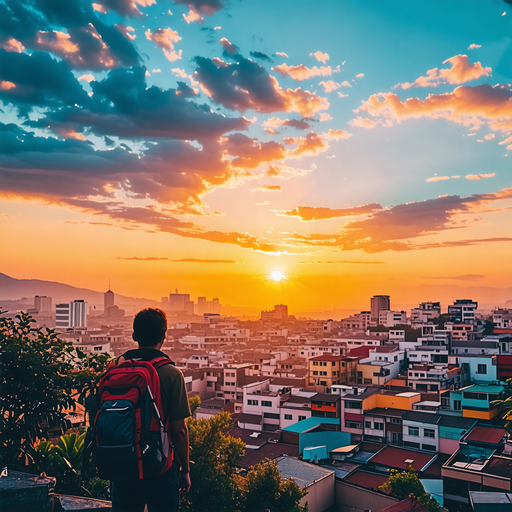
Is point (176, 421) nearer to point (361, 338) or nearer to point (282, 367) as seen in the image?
point (282, 367)

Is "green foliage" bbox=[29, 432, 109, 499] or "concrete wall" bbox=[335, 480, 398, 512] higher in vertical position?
"green foliage" bbox=[29, 432, 109, 499]

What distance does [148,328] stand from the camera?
4.43ft

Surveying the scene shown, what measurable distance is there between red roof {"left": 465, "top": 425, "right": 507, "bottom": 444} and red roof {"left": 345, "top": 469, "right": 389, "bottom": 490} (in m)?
2.90

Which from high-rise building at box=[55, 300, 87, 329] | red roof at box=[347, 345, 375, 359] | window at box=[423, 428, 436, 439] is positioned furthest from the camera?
high-rise building at box=[55, 300, 87, 329]

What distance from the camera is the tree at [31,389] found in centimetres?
300

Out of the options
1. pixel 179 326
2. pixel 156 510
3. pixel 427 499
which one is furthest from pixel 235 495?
pixel 179 326

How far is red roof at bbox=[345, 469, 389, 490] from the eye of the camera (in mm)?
9281

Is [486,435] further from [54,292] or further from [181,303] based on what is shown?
[181,303]

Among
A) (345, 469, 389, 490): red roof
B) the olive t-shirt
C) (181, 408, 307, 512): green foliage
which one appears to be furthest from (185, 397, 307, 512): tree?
(345, 469, 389, 490): red roof

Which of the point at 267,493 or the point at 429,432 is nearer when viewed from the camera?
the point at 267,493

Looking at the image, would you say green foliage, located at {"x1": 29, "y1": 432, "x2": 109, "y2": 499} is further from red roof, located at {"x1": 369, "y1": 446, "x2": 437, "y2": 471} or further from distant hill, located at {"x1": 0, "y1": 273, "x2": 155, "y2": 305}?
distant hill, located at {"x1": 0, "y1": 273, "x2": 155, "y2": 305}

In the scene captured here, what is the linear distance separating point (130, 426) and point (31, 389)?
94.9 inches

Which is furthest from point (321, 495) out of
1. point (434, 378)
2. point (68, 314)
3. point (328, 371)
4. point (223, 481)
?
point (68, 314)

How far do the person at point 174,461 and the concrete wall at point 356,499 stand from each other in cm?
802
